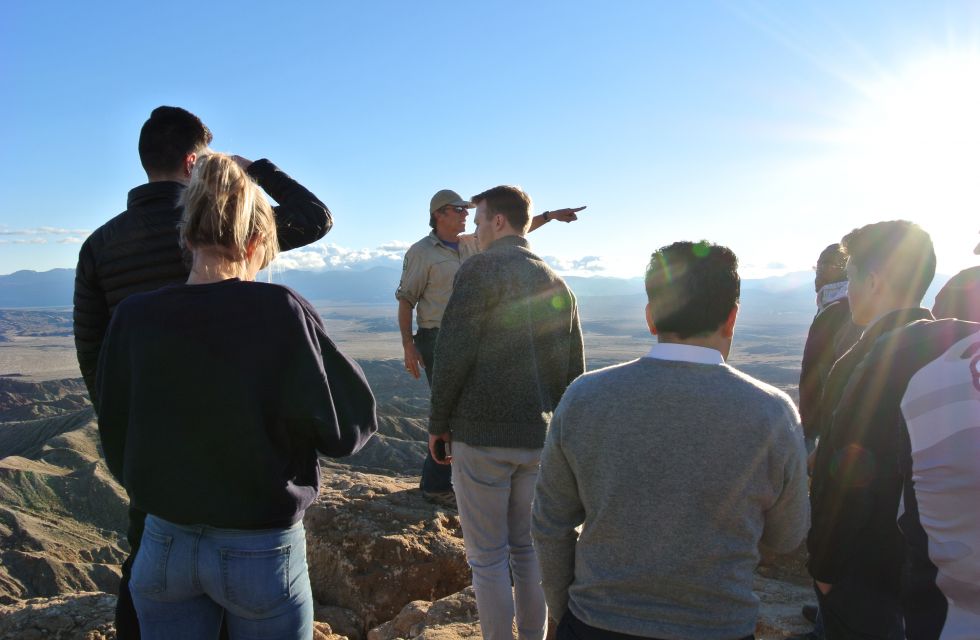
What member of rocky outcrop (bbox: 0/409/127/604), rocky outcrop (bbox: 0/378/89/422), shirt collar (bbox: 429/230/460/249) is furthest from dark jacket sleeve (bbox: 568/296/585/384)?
rocky outcrop (bbox: 0/378/89/422)

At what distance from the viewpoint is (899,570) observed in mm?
2006

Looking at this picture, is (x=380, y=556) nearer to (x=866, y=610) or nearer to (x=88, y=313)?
(x=88, y=313)

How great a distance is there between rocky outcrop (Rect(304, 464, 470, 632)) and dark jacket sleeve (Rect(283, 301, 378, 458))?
2.81 meters

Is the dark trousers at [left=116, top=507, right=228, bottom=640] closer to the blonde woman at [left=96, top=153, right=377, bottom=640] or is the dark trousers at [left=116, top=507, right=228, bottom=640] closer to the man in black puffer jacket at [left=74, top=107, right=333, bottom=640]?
the man in black puffer jacket at [left=74, top=107, right=333, bottom=640]

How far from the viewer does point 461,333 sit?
2.55m

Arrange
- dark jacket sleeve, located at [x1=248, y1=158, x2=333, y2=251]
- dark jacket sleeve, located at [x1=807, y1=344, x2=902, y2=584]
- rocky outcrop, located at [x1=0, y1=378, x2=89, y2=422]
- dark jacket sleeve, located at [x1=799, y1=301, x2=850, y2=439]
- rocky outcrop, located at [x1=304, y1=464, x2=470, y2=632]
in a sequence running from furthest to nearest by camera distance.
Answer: rocky outcrop, located at [x1=0, y1=378, x2=89, y2=422], rocky outcrop, located at [x1=304, y1=464, x2=470, y2=632], dark jacket sleeve, located at [x1=799, y1=301, x2=850, y2=439], dark jacket sleeve, located at [x1=248, y1=158, x2=333, y2=251], dark jacket sleeve, located at [x1=807, y1=344, x2=902, y2=584]

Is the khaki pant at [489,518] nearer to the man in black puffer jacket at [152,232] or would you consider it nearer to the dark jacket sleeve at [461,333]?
the dark jacket sleeve at [461,333]

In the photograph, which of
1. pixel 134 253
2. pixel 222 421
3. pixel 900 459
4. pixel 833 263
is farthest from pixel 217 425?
pixel 833 263

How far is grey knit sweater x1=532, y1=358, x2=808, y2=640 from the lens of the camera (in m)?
1.51

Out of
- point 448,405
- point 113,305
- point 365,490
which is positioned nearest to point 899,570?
point 448,405

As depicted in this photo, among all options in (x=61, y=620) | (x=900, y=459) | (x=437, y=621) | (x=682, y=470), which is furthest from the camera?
(x=437, y=621)

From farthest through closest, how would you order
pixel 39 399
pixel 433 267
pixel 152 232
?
pixel 39 399
pixel 433 267
pixel 152 232

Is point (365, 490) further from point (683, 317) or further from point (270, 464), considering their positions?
point (683, 317)

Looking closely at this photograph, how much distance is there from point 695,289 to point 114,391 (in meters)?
1.44
